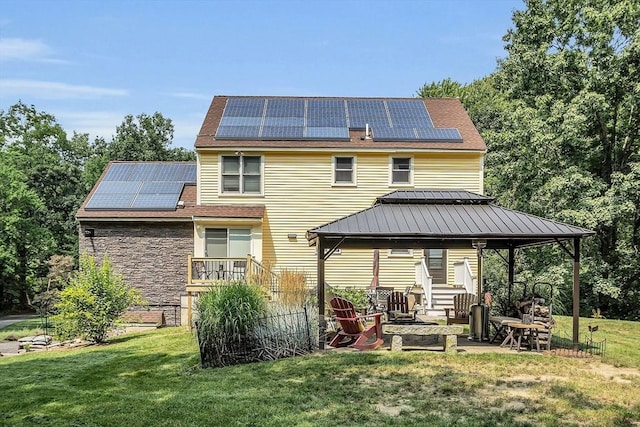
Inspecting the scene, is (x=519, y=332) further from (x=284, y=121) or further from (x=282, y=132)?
(x=284, y=121)

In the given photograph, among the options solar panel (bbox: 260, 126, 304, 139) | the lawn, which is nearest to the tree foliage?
solar panel (bbox: 260, 126, 304, 139)

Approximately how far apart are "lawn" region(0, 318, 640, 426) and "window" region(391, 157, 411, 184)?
33.1ft

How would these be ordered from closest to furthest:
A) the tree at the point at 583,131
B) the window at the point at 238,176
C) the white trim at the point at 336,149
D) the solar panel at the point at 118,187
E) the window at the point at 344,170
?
the white trim at the point at 336,149, the window at the point at 238,176, the window at the point at 344,170, the tree at the point at 583,131, the solar panel at the point at 118,187

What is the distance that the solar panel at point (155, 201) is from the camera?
20.0m

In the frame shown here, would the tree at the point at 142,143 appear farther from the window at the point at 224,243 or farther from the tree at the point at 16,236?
the window at the point at 224,243

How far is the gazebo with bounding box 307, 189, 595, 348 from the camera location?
36.1 ft

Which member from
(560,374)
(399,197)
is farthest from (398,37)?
(560,374)

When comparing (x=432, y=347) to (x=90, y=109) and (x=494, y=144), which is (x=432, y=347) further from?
(x=90, y=109)

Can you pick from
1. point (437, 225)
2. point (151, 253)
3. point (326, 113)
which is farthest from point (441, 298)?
point (151, 253)

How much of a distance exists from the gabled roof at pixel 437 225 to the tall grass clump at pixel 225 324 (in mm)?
2071

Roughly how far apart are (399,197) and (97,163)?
101ft

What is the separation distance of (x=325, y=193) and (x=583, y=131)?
10.5m

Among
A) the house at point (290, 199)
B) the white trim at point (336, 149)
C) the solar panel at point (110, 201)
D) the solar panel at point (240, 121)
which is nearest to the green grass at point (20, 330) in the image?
the house at point (290, 199)

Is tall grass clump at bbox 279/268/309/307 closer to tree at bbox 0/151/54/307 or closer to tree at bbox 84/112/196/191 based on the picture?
tree at bbox 0/151/54/307
